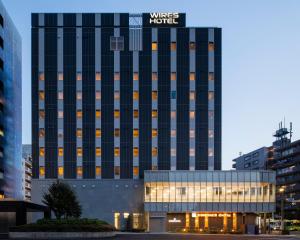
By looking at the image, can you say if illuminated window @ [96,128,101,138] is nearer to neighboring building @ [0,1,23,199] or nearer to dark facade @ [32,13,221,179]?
dark facade @ [32,13,221,179]

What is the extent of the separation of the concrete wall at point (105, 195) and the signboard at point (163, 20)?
1413 inches

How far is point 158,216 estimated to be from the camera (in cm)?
10412

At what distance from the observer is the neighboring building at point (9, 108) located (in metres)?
132

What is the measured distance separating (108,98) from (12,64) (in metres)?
45.8

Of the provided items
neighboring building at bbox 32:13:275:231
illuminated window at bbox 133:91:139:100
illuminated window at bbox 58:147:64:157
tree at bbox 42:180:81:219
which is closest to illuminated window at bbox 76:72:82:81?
neighboring building at bbox 32:13:275:231

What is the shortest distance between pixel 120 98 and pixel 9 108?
43982 mm

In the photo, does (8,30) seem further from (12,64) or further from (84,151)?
(84,151)

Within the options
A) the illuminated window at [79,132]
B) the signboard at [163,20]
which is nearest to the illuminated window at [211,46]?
the signboard at [163,20]

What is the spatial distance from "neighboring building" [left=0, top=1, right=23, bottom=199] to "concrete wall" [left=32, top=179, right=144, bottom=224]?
26.4 meters

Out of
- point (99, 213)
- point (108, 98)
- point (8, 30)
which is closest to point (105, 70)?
point (108, 98)

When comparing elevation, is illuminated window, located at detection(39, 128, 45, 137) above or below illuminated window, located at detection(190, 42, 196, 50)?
below

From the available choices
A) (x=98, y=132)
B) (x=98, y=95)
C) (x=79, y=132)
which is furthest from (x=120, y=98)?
(x=79, y=132)

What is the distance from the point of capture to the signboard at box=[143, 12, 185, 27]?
4510 inches

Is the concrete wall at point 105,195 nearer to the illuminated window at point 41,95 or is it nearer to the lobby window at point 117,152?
the lobby window at point 117,152
